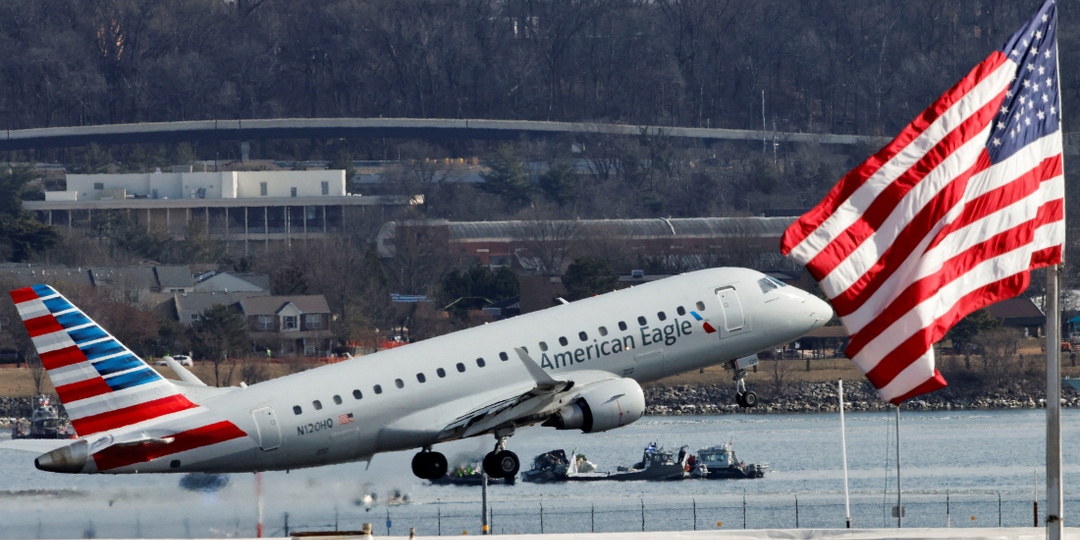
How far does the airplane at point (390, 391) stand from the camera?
50.2 meters

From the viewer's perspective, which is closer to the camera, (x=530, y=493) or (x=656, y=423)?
(x=530, y=493)

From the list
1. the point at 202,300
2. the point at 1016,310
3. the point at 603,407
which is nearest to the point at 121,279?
the point at 202,300

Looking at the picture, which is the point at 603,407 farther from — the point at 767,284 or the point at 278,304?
the point at 278,304

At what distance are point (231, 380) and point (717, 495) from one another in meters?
51.2

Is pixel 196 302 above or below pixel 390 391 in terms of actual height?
below

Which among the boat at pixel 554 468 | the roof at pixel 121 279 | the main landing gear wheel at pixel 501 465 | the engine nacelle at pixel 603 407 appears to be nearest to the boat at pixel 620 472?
the boat at pixel 554 468

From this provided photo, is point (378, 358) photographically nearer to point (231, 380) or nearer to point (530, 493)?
point (530, 493)

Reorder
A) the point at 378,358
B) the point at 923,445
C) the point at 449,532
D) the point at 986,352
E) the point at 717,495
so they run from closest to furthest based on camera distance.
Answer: the point at 378,358, the point at 449,532, the point at 717,495, the point at 923,445, the point at 986,352

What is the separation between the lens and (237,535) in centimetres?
8381

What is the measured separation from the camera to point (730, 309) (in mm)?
55031

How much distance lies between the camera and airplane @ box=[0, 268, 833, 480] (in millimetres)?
50156

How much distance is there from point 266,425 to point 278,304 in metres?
129

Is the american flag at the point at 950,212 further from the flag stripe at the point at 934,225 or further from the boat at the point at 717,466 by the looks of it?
the boat at the point at 717,466

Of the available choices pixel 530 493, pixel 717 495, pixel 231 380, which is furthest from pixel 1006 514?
pixel 231 380
